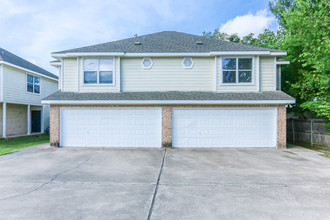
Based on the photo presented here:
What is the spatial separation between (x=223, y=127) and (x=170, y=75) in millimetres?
4237

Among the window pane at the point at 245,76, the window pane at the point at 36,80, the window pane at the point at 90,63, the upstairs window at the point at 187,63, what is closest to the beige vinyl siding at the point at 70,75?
the window pane at the point at 90,63

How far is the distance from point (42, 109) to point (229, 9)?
20579 millimetres

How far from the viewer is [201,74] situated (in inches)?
395

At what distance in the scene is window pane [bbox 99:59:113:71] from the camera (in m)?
9.94

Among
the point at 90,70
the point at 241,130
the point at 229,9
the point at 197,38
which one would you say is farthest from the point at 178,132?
the point at 229,9

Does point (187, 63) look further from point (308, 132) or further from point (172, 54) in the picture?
point (308, 132)

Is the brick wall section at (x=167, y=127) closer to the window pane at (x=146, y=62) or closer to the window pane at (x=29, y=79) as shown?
the window pane at (x=146, y=62)

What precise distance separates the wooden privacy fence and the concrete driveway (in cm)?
319

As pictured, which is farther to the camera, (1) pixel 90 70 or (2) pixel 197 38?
(2) pixel 197 38

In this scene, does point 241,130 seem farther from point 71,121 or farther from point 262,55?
point 71,121

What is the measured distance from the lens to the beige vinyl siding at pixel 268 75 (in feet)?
32.5

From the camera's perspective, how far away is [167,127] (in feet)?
30.2

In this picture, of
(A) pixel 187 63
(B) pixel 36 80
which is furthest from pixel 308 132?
(B) pixel 36 80

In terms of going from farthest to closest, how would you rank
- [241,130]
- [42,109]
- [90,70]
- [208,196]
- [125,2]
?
[42,109] → [125,2] → [90,70] → [241,130] → [208,196]
